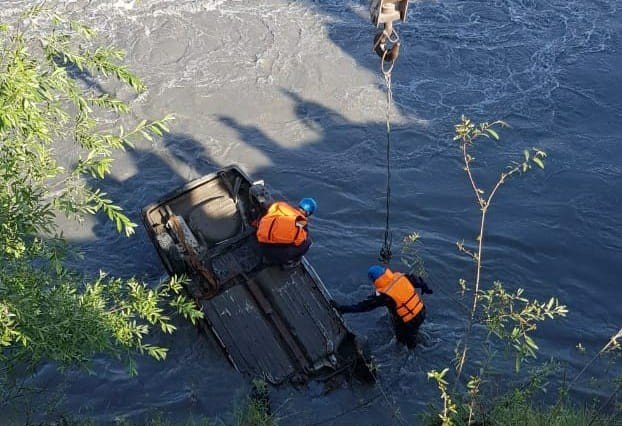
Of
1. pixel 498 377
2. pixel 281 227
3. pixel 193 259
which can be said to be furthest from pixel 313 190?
pixel 498 377

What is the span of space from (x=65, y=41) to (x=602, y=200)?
9721 millimetres

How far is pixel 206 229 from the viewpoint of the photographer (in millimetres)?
10719

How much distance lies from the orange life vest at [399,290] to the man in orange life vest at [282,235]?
1243 mm

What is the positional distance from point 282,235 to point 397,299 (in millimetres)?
1740

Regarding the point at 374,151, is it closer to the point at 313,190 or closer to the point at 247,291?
the point at 313,190

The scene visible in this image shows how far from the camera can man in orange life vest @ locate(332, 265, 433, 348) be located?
351 inches

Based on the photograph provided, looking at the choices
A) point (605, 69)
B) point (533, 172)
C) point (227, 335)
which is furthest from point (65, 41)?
point (605, 69)

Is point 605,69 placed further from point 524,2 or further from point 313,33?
point 313,33

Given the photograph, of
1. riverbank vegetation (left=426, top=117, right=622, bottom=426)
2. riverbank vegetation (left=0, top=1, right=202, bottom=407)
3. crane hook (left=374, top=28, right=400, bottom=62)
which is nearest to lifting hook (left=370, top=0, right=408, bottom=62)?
crane hook (left=374, top=28, right=400, bottom=62)

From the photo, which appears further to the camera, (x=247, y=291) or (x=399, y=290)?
(x=247, y=291)

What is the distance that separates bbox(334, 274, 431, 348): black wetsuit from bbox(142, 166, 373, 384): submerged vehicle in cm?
28

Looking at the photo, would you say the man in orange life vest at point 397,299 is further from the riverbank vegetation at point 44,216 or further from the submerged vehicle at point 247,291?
the riverbank vegetation at point 44,216

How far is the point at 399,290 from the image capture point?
29.2ft

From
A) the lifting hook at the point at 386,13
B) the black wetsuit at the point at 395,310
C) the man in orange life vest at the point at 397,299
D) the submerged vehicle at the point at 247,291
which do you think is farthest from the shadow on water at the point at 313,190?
the lifting hook at the point at 386,13
